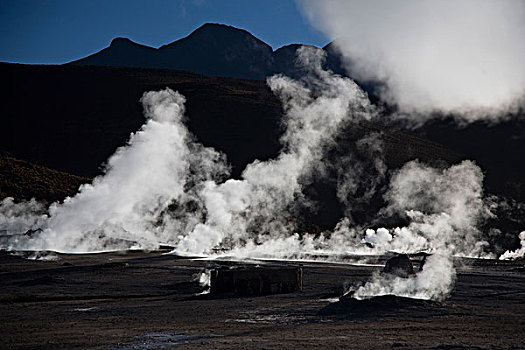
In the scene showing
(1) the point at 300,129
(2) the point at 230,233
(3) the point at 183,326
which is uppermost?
(1) the point at 300,129

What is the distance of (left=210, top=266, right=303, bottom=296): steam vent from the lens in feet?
83.1

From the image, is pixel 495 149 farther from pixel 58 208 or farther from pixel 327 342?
pixel 327 342

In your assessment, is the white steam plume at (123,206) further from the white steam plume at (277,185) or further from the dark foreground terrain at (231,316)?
the dark foreground terrain at (231,316)

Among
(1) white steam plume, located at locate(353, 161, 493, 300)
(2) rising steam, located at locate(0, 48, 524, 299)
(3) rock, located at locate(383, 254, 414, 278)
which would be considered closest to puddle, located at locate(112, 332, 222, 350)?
(2) rising steam, located at locate(0, 48, 524, 299)

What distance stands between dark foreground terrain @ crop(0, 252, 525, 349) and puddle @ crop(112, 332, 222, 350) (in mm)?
22

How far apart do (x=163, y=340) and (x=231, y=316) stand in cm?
474

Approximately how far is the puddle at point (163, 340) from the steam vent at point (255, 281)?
420 inches

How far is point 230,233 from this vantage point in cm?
5775

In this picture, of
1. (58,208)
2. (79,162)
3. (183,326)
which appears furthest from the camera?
(79,162)

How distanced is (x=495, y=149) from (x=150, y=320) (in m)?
96.6

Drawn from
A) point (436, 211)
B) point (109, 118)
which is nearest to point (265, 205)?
point (436, 211)

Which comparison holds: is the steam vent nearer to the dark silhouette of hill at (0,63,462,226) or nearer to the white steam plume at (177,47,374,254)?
the white steam plume at (177,47,374,254)

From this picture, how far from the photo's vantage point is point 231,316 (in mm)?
18312

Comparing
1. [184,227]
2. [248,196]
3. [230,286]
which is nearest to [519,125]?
[248,196]
